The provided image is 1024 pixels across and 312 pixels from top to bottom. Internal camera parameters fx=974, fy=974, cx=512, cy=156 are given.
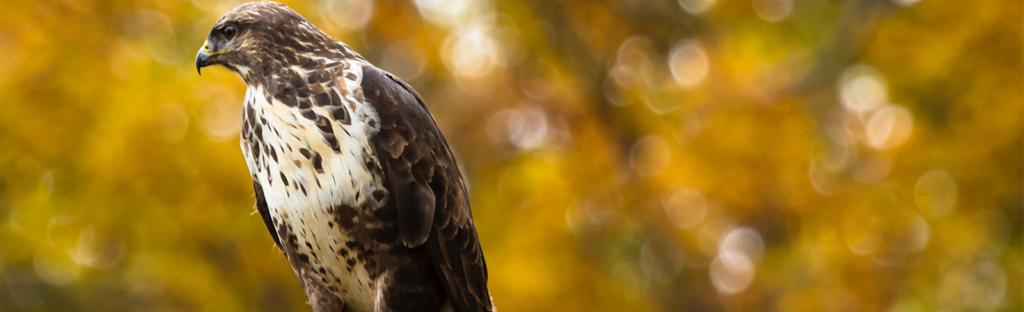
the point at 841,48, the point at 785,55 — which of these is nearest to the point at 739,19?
the point at 785,55

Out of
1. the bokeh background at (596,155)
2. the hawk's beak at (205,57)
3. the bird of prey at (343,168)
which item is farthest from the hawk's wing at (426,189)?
the bokeh background at (596,155)

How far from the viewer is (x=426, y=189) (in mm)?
3012

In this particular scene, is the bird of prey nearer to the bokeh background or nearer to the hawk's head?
the hawk's head

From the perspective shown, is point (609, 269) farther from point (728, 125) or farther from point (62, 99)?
point (62, 99)

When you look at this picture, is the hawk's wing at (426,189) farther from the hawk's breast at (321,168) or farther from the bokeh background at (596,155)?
the bokeh background at (596,155)

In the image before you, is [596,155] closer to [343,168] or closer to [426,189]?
[426,189]

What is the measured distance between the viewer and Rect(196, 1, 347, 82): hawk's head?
2.95 meters

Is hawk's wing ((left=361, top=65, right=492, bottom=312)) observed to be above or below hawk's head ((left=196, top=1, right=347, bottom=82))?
below

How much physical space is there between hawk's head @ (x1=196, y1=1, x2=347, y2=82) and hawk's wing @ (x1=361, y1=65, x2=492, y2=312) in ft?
0.72

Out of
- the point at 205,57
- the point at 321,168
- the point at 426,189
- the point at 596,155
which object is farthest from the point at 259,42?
the point at 596,155

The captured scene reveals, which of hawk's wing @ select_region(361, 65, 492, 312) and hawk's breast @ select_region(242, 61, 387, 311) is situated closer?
hawk's breast @ select_region(242, 61, 387, 311)

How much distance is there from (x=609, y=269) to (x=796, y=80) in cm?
166

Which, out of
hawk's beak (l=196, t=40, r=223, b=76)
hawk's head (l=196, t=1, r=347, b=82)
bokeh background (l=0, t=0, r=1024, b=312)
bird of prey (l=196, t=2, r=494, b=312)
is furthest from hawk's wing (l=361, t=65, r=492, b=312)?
bokeh background (l=0, t=0, r=1024, b=312)

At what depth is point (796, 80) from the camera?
595 centimetres
